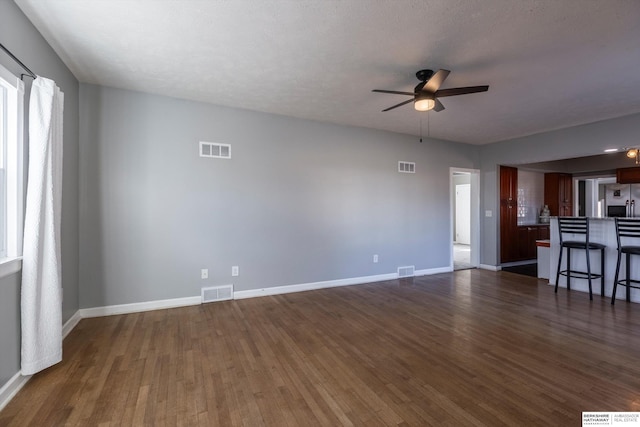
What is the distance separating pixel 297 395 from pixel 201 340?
1.28 metres

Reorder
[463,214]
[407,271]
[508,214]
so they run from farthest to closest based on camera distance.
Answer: [463,214] → [508,214] → [407,271]

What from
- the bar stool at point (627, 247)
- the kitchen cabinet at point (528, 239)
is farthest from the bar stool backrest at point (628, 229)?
the kitchen cabinet at point (528, 239)

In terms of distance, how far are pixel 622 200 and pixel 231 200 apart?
9667 mm

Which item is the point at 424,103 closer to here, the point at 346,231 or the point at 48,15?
the point at 346,231

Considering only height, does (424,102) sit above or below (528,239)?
above

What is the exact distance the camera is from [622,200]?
7.36 meters

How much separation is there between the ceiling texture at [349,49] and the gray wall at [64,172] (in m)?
0.13

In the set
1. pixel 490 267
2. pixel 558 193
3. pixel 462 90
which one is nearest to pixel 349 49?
pixel 462 90

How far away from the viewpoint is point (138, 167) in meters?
3.49

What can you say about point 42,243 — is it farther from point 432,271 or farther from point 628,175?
point 628,175

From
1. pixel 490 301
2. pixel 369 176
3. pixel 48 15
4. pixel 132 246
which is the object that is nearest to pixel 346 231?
pixel 369 176

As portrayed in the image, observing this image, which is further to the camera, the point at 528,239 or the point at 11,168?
the point at 528,239

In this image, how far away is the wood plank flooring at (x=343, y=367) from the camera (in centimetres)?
176

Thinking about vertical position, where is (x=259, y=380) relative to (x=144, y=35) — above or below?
below
